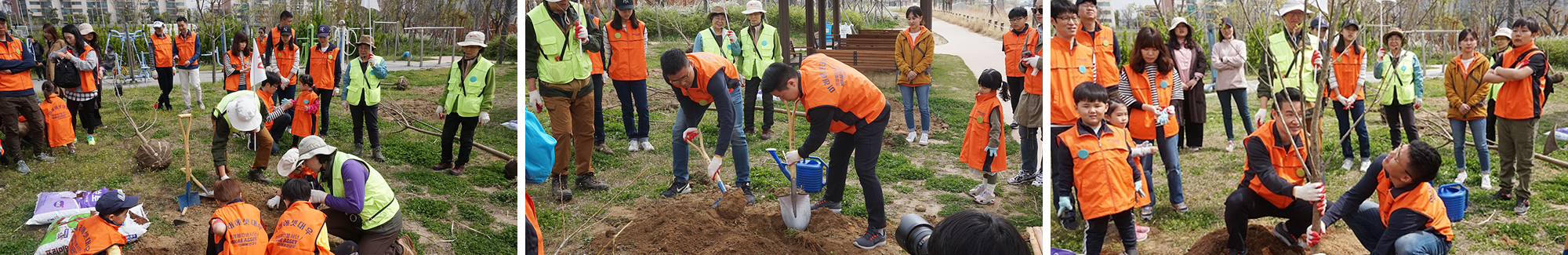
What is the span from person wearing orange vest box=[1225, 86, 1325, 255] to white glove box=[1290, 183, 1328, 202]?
0.22 m

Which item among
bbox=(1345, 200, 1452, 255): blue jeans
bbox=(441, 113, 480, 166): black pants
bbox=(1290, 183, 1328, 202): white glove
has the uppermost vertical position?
bbox=(441, 113, 480, 166): black pants

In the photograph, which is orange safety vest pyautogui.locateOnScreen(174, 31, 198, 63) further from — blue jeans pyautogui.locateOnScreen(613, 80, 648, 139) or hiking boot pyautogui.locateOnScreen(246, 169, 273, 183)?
blue jeans pyautogui.locateOnScreen(613, 80, 648, 139)

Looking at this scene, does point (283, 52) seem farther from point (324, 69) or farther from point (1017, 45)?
point (1017, 45)

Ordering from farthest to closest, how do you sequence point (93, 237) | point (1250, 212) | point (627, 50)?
point (93, 237)
point (1250, 212)
point (627, 50)

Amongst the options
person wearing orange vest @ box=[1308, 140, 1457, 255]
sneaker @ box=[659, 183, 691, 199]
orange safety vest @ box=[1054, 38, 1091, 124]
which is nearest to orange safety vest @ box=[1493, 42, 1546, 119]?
person wearing orange vest @ box=[1308, 140, 1457, 255]

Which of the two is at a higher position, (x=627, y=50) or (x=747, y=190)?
(x=627, y=50)

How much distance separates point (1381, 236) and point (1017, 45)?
8.09ft

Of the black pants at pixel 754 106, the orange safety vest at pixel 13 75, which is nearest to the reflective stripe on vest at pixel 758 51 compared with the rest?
the black pants at pixel 754 106

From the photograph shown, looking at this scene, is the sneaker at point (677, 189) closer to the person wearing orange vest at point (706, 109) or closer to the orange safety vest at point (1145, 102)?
the person wearing orange vest at point (706, 109)

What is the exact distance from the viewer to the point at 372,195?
4891mm

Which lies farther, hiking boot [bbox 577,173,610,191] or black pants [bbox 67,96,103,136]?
black pants [bbox 67,96,103,136]

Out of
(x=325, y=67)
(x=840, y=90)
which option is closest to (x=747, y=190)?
(x=840, y=90)

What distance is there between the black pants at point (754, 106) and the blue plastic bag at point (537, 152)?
2.50 feet

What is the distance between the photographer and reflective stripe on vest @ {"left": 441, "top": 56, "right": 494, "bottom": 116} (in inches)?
133
